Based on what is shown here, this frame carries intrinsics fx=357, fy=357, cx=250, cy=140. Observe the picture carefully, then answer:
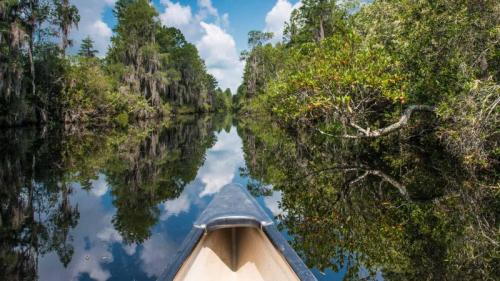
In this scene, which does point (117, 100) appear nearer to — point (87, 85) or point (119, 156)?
point (87, 85)

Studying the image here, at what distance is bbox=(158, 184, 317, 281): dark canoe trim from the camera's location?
2.93 meters

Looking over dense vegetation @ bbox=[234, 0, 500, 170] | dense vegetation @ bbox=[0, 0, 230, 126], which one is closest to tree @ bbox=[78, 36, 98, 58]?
dense vegetation @ bbox=[0, 0, 230, 126]

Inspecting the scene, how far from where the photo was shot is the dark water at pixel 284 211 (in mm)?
4504

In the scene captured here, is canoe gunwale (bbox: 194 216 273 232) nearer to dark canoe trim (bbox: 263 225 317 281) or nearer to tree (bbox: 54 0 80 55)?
dark canoe trim (bbox: 263 225 317 281)

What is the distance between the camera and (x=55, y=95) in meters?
25.8

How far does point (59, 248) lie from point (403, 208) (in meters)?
5.61

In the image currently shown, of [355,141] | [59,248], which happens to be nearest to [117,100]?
[355,141]

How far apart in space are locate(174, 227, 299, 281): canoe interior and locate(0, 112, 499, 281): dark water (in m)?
0.97

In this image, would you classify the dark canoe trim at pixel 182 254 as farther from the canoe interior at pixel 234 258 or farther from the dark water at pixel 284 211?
the dark water at pixel 284 211

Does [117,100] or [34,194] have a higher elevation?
[117,100]

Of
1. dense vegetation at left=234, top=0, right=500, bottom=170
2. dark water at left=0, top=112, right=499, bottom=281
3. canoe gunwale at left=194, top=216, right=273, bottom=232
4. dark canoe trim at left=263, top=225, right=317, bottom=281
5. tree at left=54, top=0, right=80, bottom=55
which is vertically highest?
tree at left=54, top=0, right=80, bottom=55

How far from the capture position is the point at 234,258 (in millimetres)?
4086

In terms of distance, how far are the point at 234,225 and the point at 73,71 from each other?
2682cm

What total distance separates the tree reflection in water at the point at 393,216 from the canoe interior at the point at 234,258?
105cm
